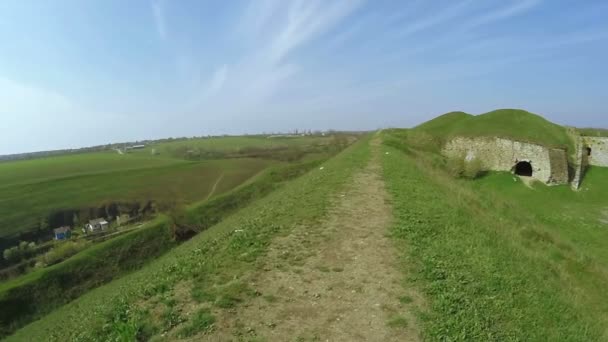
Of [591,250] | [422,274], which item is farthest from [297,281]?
[591,250]

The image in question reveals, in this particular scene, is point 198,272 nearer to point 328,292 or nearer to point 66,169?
point 328,292

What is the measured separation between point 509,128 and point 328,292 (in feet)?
98.8

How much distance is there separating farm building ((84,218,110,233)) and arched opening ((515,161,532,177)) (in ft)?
207

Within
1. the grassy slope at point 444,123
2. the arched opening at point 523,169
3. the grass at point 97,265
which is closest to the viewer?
the arched opening at point 523,169

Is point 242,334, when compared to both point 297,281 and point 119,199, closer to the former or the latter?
point 297,281

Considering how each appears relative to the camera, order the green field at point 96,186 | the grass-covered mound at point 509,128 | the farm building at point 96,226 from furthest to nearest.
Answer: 1. the green field at point 96,186
2. the farm building at point 96,226
3. the grass-covered mound at point 509,128

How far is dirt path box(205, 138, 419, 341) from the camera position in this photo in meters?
6.16

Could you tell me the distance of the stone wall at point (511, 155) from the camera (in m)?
26.5

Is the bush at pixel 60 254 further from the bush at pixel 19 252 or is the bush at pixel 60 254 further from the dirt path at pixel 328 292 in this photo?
the dirt path at pixel 328 292

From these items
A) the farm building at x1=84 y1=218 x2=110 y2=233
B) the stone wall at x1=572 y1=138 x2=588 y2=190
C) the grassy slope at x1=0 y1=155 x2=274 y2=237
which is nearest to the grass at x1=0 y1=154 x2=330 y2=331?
the farm building at x1=84 y1=218 x2=110 y2=233

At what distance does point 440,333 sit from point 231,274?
4.75 m

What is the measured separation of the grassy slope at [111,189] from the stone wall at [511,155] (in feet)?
171

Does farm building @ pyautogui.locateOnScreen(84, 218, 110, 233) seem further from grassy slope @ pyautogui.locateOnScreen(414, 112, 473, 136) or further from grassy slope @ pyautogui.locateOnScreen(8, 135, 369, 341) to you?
grassy slope @ pyautogui.locateOnScreen(8, 135, 369, 341)

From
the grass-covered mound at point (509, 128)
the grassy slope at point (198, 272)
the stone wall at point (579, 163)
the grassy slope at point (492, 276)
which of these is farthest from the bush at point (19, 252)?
the stone wall at point (579, 163)
